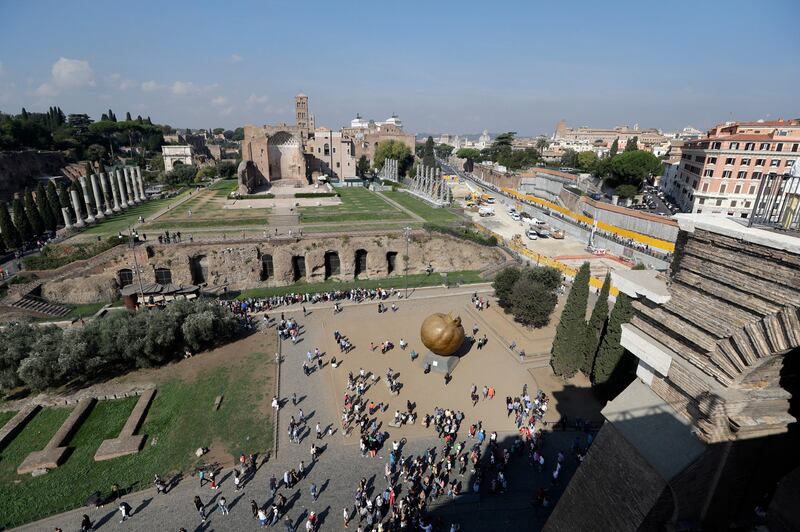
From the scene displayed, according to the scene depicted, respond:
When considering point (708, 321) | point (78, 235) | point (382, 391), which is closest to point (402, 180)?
point (78, 235)

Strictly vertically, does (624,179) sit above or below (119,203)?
above

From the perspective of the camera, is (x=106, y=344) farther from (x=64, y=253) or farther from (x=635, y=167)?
(x=635, y=167)

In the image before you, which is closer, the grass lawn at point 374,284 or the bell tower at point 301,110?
the grass lawn at point 374,284

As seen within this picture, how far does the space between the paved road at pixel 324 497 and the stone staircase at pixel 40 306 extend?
62.1 feet

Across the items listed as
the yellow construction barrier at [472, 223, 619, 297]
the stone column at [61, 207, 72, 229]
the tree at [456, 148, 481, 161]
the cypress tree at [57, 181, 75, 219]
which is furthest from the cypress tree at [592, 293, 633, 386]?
the tree at [456, 148, 481, 161]

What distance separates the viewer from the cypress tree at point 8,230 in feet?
107

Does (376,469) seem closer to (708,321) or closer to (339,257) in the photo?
(708,321)

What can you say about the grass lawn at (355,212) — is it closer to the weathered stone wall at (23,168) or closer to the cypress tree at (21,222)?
the cypress tree at (21,222)

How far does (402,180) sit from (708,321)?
7512cm

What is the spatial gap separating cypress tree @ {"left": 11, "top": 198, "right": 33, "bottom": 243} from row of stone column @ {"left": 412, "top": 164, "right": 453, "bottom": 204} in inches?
1720

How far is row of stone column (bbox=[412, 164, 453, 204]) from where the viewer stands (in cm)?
5561

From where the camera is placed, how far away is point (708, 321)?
5973 millimetres

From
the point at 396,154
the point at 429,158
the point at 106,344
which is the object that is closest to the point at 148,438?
the point at 106,344

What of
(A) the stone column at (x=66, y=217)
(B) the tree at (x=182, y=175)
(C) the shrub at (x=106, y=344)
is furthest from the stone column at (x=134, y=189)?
(C) the shrub at (x=106, y=344)
